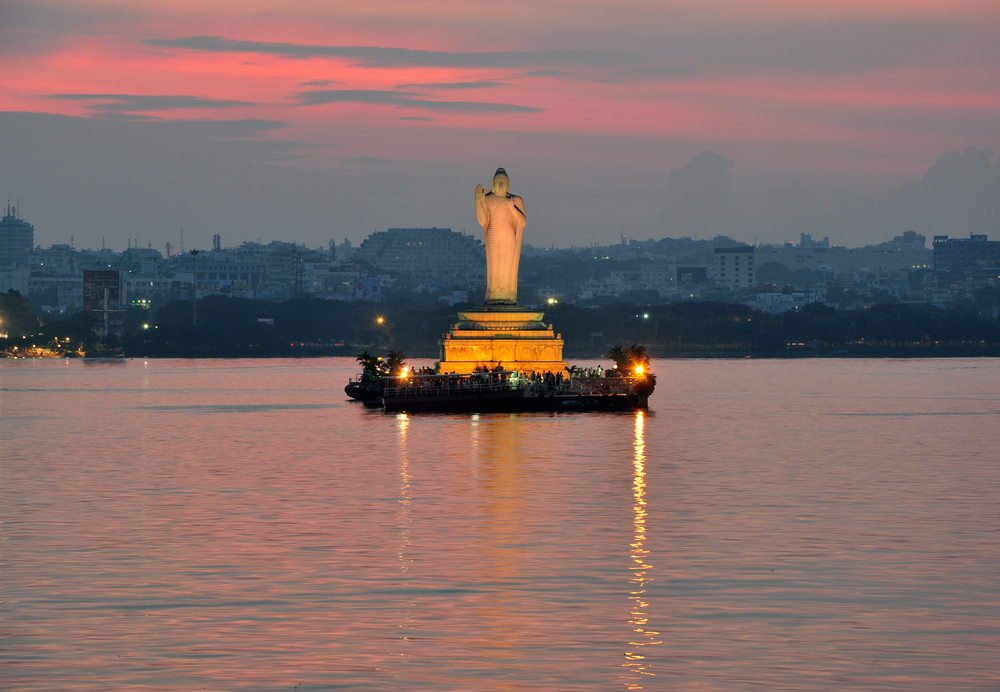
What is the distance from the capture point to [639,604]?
1833cm

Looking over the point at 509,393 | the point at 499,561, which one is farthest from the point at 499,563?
the point at 509,393

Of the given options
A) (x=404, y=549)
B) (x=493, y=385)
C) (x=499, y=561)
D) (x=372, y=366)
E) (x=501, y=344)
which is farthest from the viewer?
(x=372, y=366)

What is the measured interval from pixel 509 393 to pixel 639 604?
41.9m

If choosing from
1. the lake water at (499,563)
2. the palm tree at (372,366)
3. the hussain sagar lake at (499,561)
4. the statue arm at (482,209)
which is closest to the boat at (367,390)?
the palm tree at (372,366)

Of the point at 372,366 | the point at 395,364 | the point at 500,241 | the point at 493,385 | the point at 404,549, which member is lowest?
the point at 404,549

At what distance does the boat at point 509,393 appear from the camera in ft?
199

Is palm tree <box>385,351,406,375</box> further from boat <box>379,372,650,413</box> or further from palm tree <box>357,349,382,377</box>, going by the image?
boat <box>379,372,650,413</box>

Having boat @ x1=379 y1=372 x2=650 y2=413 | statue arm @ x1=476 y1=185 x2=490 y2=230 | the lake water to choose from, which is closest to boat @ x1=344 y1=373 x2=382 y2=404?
boat @ x1=379 y1=372 x2=650 y2=413

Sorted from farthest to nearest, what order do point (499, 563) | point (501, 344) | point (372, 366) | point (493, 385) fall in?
point (372, 366) < point (501, 344) < point (493, 385) < point (499, 563)

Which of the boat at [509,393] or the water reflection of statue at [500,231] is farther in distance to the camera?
the water reflection of statue at [500,231]

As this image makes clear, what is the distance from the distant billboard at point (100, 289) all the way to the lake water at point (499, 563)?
14958cm

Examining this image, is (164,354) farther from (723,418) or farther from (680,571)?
(680,571)

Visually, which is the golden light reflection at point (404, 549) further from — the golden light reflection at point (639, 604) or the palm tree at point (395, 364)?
the palm tree at point (395, 364)

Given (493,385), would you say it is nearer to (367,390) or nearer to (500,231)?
(500,231)
